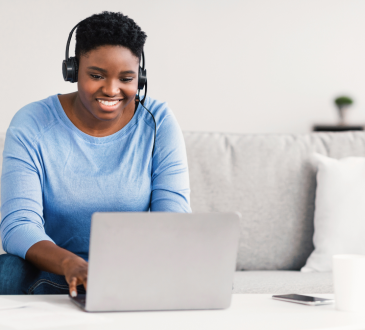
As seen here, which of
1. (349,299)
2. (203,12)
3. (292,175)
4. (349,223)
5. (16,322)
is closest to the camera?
(16,322)

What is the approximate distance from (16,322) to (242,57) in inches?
99.2

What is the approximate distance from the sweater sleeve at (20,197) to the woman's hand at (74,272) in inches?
7.0

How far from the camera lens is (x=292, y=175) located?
1797 millimetres

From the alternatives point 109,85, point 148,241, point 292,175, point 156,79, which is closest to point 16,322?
point 148,241

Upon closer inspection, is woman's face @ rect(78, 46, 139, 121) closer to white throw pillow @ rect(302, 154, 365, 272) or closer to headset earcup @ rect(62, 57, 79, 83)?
headset earcup @ rect(62, 57, 79, 83)

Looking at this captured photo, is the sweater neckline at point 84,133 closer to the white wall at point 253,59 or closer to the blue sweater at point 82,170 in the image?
the blue sweater at point 82,170

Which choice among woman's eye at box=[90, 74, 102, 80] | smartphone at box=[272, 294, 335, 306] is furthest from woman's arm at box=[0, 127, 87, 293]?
smartphone at box=[272, 294, 335, 306]

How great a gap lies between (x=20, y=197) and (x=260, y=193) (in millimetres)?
960

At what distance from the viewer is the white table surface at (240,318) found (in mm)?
625

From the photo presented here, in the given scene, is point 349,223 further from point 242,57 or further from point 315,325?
point 242,57

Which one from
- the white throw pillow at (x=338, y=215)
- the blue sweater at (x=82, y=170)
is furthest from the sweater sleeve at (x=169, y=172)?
the white throw pillow at (x=338, y=215)

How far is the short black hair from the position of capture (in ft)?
3.87

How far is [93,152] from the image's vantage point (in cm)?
126

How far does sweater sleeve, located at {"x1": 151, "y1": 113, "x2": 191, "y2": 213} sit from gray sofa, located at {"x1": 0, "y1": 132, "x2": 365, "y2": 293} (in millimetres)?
467
